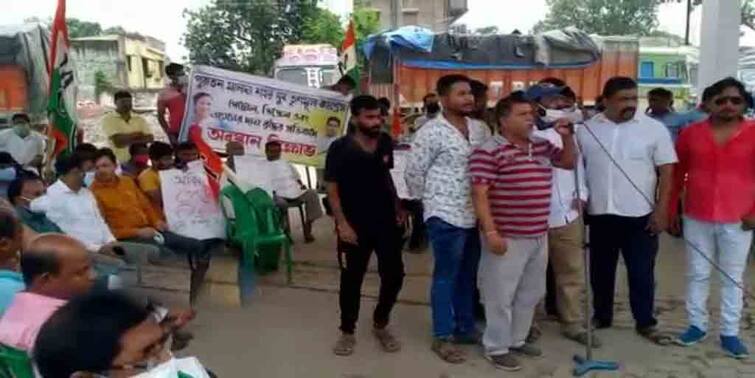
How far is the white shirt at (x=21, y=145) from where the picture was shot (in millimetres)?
10008

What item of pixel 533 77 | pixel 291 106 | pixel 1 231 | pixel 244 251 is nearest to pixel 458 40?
pixel 533 77

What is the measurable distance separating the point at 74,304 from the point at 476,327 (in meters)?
3.45

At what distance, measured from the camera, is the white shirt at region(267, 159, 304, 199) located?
285 inches

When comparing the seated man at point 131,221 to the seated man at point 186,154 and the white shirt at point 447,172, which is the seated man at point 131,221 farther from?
the white shirt at point 447,172

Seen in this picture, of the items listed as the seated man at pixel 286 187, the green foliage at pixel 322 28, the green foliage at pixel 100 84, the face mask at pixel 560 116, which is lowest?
the green foliage at pixel 100 84

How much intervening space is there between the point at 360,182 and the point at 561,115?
4.25ft

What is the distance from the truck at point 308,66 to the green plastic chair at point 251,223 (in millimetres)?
13536

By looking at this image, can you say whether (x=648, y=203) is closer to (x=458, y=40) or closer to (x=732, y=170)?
Answer: (x=732, y=170)

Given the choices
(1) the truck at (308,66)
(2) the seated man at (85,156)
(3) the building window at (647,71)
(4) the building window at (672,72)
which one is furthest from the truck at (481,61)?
(4) the building window at (672,72)

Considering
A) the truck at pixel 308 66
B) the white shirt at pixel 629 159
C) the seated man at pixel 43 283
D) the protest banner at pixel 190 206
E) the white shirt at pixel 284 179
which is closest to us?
the seated man at pixel 43 283

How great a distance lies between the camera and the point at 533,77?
48.5 feet

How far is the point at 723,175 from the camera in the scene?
4332 mm

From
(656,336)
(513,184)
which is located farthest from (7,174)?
(656,336)

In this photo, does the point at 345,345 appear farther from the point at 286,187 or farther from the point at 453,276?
the point at 286,187
